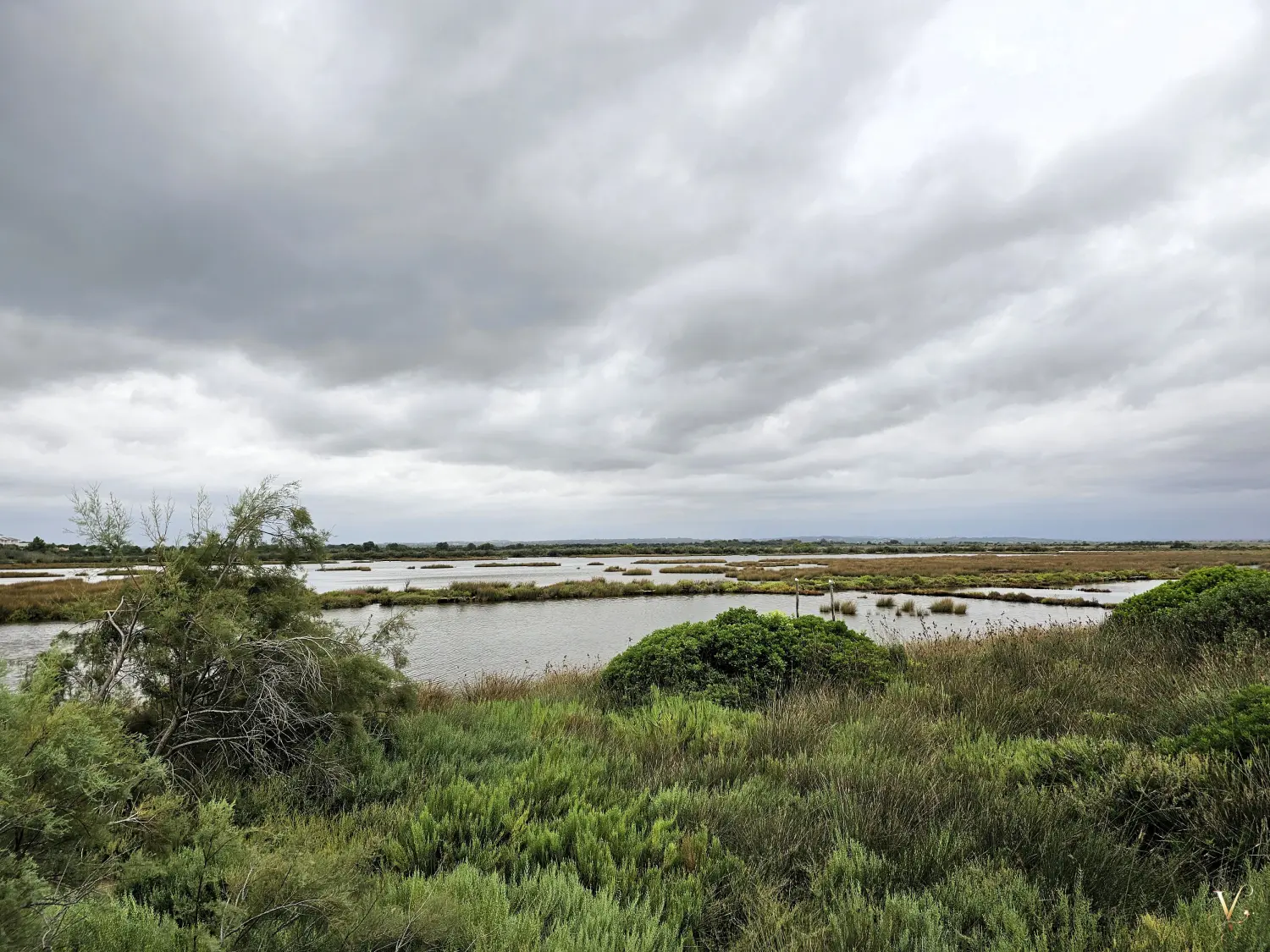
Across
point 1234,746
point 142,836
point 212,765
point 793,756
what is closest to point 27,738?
point 142,836

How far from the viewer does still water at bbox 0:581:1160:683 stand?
57.4 feet

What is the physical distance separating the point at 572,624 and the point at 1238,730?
920 inches

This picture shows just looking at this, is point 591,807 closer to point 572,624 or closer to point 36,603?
point 572,624

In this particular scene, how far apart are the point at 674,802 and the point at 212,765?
4343 mm

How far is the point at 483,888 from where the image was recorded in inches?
134

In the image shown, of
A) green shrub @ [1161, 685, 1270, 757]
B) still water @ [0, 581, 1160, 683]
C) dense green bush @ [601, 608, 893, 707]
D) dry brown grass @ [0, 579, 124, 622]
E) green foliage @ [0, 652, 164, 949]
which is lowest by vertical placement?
still water @ [0, 581, 1160, 683]

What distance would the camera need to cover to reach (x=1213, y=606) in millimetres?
10141

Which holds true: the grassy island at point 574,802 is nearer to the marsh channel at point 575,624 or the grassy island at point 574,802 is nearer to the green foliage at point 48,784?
the green foliage at point 48,784

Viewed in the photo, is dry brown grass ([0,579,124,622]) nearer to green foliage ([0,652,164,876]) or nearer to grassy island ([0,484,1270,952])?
grassy island ([0,484,1270,952])

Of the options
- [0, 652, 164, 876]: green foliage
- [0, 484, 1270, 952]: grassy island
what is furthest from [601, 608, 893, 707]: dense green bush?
[0, 652, 164, 876]: green foliage

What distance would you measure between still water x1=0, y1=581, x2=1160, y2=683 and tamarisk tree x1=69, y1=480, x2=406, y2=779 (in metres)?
6.54

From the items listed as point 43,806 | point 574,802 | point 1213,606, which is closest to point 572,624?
point 1213,606

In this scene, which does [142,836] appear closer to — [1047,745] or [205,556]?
[205,556]

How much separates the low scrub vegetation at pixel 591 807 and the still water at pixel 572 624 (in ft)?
21.6
